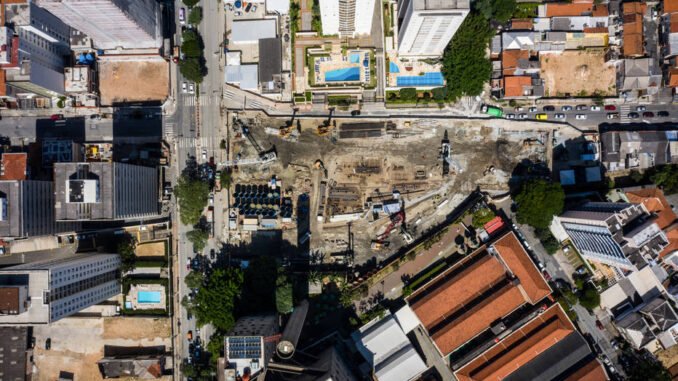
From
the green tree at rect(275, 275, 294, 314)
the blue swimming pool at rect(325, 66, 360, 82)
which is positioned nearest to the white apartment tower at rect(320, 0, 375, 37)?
the blue swimming pool at rect(325, 66, 360, 82)

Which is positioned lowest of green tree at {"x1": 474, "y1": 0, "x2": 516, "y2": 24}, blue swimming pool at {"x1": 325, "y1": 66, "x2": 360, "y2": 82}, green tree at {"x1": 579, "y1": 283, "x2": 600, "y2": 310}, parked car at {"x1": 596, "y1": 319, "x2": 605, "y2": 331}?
parked car at {"x1": 596, "y1": 319, "x2": 605, "y2": 331}

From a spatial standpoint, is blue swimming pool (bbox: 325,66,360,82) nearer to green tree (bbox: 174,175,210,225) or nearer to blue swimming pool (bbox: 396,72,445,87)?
blue swimming pool (bbox: 396,72,445,87)

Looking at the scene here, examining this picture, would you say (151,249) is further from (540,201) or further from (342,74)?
(540,201)

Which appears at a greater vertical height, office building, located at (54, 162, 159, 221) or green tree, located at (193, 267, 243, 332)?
office building, located at (54, 162, 159, 221)

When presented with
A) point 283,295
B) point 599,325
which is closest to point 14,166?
point 283,295

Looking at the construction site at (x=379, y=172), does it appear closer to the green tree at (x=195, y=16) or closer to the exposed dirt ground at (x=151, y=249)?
the exposed dirt ground at (x=151, y=249)

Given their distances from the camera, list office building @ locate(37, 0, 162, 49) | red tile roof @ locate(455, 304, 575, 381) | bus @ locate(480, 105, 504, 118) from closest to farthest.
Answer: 1. office building @ locate(37, 0, 162, 49)
2. red tile roof @ locate(455, 304, 575, 381)
3. bus @ locate(480, 105, 504, 118)

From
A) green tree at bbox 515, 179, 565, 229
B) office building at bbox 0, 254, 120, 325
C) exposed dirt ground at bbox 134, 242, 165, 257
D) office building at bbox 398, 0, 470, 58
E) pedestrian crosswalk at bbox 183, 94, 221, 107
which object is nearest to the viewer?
office building at bbox 398, 0, 470, 58
